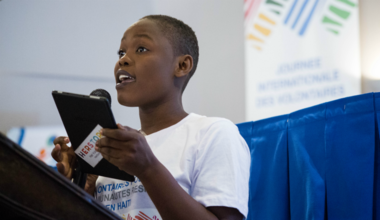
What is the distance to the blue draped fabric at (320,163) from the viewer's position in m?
1.07

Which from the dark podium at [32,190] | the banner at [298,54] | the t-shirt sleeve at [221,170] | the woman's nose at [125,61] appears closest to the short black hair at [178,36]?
the woman's nose at [125,61]

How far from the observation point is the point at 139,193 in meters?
0.81

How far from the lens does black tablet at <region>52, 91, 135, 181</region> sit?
57cm

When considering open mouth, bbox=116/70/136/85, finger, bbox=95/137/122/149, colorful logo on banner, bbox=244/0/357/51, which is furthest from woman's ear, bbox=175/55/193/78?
colorful logo on banner, bbox=244/0/357/51

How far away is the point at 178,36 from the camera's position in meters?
1.06

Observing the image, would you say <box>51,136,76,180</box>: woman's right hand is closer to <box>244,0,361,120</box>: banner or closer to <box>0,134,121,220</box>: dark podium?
<box>0,134,121,220</box>: dark podium

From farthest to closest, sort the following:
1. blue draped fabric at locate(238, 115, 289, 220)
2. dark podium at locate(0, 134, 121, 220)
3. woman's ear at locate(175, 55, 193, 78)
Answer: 1. blue draped fabric at locate(238, 115, 289, 220)
2. woman's ear at locate(175, 55, 193, 78)
3. dark podium at locate(0, 134, 121, 220)

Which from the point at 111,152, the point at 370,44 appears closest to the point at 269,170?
the point at 111,152

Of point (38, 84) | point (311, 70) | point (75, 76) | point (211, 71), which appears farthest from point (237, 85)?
point (38, 84)

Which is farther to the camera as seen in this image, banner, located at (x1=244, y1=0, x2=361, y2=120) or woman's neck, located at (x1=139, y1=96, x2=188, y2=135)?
banner, located at (x1=244, y1=0, x2=361, y2=120)

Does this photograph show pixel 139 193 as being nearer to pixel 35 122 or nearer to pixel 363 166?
pixel 363 166

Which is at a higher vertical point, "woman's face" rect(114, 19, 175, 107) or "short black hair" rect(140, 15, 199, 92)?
"short black hair" rect(140, 15, 199, 92)

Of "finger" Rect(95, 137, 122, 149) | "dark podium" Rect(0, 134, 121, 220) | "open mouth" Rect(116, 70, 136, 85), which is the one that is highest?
"open mouth" Rect(116, 70, 136, 85)

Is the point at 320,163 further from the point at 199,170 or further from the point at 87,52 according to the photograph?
the point at 87,52
